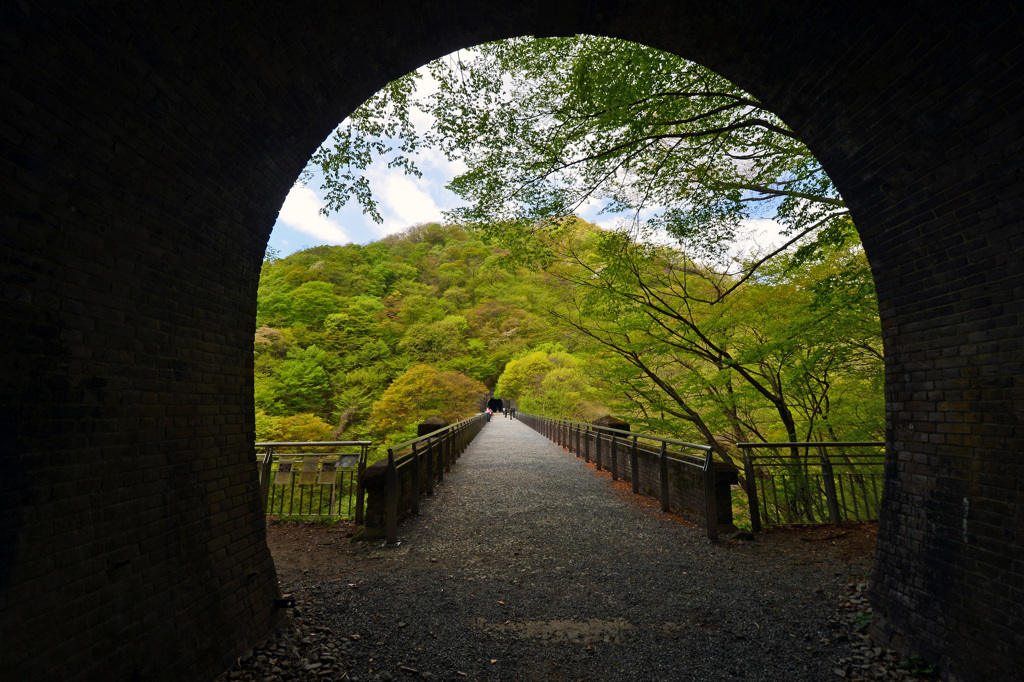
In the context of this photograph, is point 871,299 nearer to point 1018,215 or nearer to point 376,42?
point 1018,215

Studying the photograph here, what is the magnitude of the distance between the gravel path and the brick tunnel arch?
61 centimetres

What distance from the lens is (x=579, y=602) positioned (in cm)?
353

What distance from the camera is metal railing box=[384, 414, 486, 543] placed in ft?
16.6

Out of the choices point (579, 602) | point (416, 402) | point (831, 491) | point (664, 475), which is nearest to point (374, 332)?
point (416, 402)

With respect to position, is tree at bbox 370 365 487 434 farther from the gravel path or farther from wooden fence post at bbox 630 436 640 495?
the gravel path

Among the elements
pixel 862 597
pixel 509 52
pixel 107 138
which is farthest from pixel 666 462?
pixel 107 138

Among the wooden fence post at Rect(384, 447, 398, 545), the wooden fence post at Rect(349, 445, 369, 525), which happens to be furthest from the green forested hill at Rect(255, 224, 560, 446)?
the wooden fence post at Rect(384, 447, 398, 545)

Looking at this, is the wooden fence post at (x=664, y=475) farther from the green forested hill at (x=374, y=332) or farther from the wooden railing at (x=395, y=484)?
the green forested hill at (x=374, y=332)

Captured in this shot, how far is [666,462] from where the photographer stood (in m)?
6.46

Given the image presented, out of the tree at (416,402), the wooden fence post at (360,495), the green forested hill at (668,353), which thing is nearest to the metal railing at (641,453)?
the green forested hill at (668,353)

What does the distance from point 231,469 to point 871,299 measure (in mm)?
8353

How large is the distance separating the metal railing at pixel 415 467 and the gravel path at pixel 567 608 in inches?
14.6

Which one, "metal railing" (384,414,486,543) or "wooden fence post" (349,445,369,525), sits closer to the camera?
"metal railing" (384,414,486,543)

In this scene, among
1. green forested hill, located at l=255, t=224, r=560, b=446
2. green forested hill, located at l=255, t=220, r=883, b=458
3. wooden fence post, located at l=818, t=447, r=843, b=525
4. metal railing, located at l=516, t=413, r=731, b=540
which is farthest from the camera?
green forested hill, located at l=255, t=224, r=560, b=446
